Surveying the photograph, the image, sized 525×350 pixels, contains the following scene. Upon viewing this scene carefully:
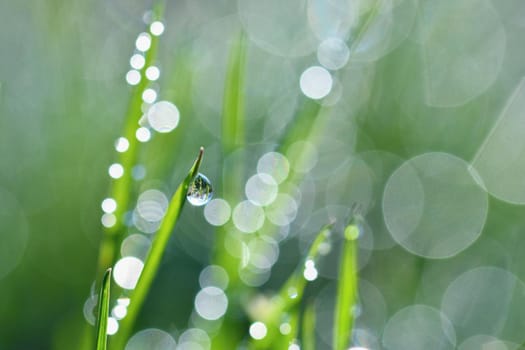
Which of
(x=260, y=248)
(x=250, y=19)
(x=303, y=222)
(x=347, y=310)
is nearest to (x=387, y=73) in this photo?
(x=303, y=222)

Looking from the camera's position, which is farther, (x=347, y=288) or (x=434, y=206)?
(x=434, y=206)

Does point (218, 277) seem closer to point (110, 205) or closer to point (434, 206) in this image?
point (110, 205)

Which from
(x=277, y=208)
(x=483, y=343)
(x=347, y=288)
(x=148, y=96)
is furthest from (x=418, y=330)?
(x=148, y=96)

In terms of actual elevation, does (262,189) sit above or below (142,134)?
below

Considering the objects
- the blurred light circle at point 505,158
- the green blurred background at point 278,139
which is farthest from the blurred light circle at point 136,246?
the blurred light circle at point 505,158

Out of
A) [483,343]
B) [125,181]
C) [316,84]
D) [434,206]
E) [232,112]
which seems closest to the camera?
[125,181]

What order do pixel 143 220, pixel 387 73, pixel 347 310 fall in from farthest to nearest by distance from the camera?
pixel 387 73 < pixel 143 220 < pixel 347 310

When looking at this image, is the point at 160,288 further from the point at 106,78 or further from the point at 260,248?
the point at 106,78
